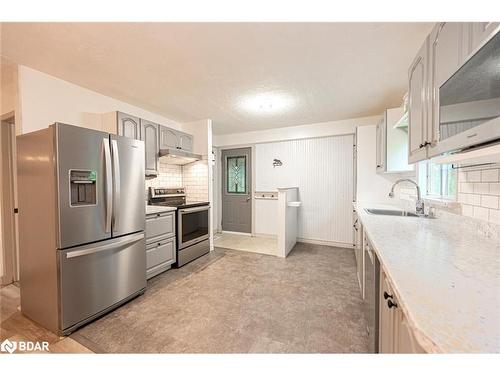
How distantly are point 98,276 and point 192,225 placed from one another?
1516mm

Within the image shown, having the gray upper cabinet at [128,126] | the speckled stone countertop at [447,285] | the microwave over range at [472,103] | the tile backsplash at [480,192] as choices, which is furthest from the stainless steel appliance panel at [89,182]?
the tile backsplash at [480,192]

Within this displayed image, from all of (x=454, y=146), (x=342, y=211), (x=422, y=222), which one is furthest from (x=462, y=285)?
(x=342, y=211)

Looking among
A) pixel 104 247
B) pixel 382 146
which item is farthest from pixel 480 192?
pixel 104 247

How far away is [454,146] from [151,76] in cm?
263

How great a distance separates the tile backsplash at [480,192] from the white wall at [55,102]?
12.5 feet

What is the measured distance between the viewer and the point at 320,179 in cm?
407

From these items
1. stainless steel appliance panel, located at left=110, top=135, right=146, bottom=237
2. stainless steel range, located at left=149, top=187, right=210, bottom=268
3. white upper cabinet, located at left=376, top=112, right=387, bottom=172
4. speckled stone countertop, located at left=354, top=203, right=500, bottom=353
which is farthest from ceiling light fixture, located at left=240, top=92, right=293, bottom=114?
speckled stone countertop, located at left=354, top=203, right=500, bottom=353

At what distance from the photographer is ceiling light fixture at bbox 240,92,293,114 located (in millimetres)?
2768

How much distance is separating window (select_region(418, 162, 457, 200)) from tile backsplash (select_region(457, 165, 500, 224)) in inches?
8.1

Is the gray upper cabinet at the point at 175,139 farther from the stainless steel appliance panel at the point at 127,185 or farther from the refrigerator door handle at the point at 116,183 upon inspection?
the refrigerator door handle at the point at 116,183

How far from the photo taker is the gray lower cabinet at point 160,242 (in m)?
2.49

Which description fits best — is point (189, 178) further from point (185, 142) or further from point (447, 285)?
point (447, 285)

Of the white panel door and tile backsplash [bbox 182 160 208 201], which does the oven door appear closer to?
tile backsplash [bbox 182 160 208 201]

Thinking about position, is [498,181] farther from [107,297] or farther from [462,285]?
[107,297]
